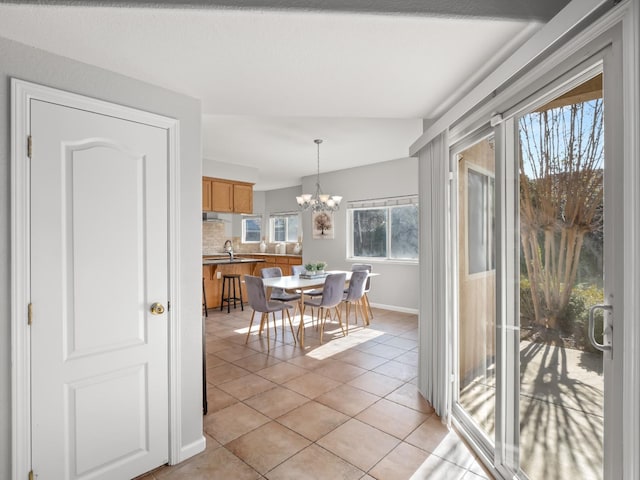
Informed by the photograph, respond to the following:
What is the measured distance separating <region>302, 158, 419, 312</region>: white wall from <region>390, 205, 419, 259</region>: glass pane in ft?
0.76

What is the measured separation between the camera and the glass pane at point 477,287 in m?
2.06

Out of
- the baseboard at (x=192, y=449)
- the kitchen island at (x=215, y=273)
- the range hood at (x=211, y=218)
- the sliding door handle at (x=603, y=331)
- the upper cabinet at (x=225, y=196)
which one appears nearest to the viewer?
the sliding door handle at (x=603, y=331)

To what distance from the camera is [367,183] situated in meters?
6.41

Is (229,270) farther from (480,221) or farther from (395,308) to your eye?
(480,221)

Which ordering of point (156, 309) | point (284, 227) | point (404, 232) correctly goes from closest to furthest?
1. point (156, 309)
2. point (404, 232)
3. point (284, 227)

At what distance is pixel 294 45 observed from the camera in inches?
62.2

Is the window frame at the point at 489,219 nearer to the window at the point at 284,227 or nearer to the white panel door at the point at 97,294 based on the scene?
the white panel door at the point at 97,294

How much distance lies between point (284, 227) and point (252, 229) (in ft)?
3.44

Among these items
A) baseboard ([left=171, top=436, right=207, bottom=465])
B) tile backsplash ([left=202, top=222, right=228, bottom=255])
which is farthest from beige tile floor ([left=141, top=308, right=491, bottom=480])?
tile backsplash ([left=202, top=222, right=228, bottom=255])

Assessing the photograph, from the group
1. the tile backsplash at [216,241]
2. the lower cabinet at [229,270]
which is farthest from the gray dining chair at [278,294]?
the tile backsplash at [216,241]

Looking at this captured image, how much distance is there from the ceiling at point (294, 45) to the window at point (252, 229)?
688 cm

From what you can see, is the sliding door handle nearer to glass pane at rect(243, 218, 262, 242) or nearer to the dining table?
the dining table

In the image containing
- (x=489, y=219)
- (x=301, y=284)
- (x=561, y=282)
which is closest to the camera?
(x=561, y=282)

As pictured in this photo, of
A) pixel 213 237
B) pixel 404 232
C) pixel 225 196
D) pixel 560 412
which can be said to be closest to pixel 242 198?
pixel 225 196
